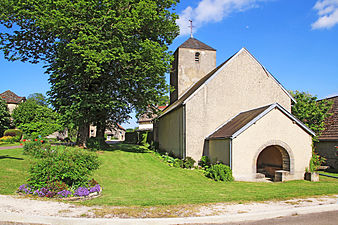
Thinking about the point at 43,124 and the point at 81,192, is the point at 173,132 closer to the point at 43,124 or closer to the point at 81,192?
the point at 43,124

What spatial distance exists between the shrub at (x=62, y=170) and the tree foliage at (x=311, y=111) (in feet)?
59.9

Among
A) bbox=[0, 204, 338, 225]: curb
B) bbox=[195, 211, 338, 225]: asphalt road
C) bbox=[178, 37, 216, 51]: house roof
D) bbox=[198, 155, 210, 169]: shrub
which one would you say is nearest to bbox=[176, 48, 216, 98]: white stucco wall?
bbox=[178, 37, 216, 51]: house roof

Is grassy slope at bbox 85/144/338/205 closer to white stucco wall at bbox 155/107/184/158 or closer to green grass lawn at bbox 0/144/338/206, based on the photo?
green grass lawn at bbox 0/144/338/206

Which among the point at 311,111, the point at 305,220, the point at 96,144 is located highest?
the point at 311,111

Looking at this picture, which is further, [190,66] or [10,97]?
[10,97]

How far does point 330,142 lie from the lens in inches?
784

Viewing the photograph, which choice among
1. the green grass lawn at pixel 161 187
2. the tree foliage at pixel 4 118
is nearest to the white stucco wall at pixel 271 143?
the green grass lawn at pixel 161 187

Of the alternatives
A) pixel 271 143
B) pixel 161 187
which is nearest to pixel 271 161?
pixel 271 143

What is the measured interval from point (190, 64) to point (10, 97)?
41.0 metres

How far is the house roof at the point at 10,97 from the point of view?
48438 mm

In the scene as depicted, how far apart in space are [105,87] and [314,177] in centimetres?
1695

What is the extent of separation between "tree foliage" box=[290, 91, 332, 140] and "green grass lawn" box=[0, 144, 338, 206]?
847 cm

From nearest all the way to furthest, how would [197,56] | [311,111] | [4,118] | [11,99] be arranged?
[311,111], [197,56], [4,118], [11,99]

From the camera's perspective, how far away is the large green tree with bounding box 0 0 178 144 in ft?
58.1
